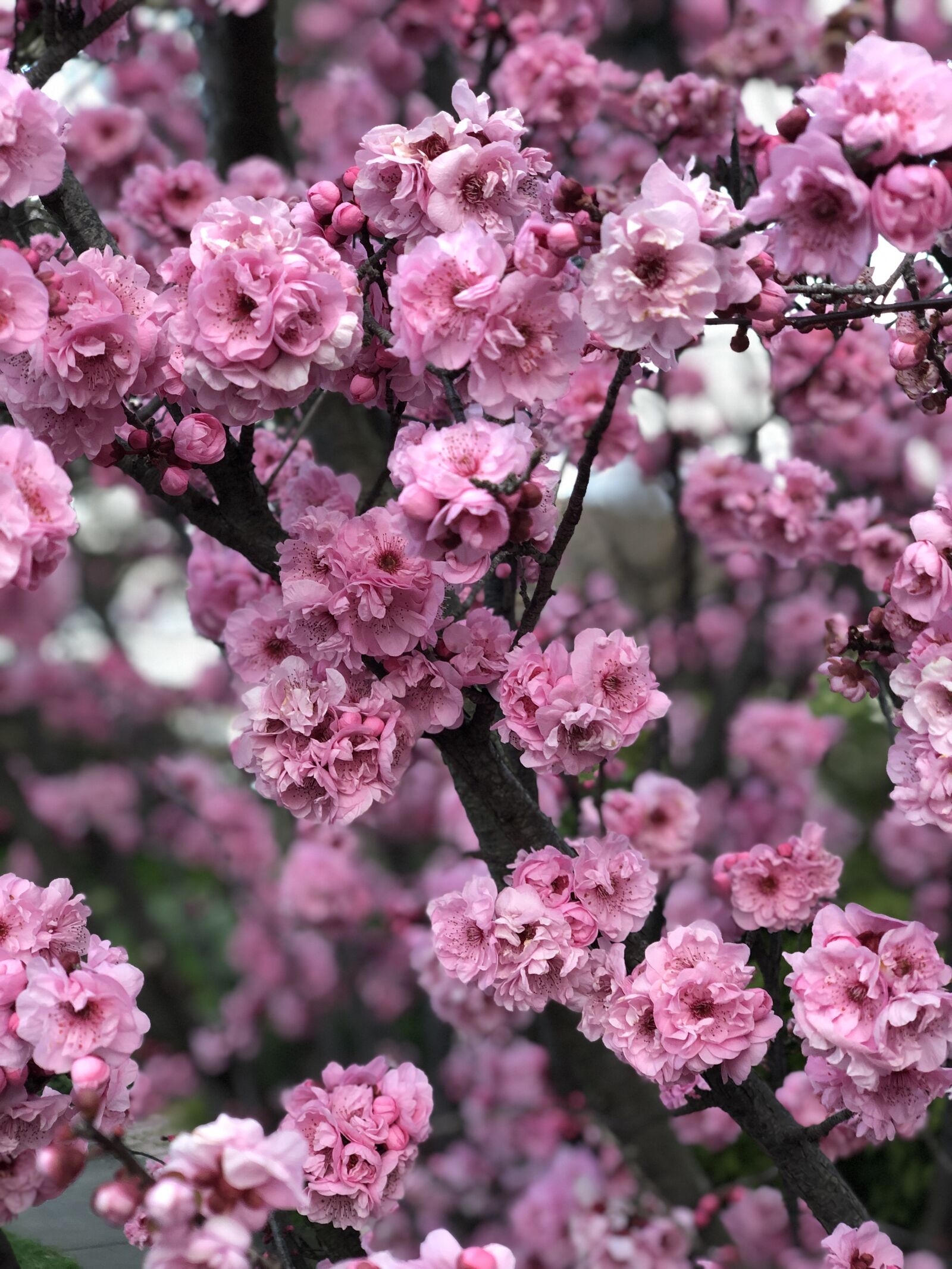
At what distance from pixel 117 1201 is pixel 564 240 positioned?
1024 millimetres

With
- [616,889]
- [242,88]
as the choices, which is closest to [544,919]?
[616,889]

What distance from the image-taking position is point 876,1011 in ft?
4.09

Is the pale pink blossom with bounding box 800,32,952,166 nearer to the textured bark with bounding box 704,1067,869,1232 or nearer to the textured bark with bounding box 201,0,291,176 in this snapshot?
the textured bark with bounding box 704,1067,869,1232

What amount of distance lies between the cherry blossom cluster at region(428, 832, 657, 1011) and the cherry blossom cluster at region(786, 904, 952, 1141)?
0.22 m

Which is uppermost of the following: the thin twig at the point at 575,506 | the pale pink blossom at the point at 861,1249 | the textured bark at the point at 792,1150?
the thin twig at the point at 575,506

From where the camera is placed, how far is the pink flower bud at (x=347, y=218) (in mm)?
1334

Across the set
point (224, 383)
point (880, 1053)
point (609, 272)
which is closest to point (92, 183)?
point (224, 383)

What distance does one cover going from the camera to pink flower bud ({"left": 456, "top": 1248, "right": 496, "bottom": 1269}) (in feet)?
3.34

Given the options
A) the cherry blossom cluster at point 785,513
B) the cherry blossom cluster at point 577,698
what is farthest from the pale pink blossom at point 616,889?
the cherry blossom cluster at point 785,513

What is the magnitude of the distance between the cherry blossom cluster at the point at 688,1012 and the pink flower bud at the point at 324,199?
1.03 meters

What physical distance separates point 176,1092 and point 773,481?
3378mm

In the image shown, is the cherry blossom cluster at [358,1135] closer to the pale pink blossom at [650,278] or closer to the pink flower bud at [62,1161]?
the pink flower bud at [62,1161]

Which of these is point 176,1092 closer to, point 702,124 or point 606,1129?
point 606,1129

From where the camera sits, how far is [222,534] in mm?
1519
